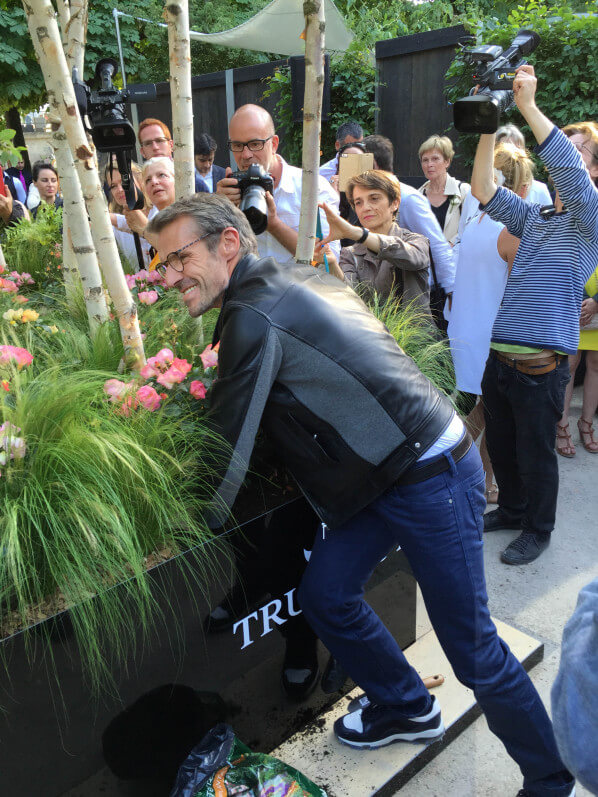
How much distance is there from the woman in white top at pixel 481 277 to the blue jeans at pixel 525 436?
258 mm

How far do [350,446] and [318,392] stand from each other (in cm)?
18

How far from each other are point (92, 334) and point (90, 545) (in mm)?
1387

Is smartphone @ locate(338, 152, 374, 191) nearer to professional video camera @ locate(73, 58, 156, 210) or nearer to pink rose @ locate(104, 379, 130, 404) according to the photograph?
professional video camera @ locate(73, 58, 156, 210)

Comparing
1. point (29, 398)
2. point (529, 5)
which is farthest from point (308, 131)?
point (529, 5)

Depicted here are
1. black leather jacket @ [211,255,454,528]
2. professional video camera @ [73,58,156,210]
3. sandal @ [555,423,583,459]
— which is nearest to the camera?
black leather jacket @ [211,255,454,528]

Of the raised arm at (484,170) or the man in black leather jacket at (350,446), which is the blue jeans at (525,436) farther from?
the man in black leather jacket at (350,446)

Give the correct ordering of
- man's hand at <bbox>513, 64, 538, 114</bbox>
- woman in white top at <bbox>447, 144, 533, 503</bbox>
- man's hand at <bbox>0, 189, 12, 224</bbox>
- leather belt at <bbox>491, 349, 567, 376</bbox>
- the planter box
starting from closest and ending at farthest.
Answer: the planter box
man's hand at <bbox>513, 64, 538, 114</bbox>
leather belt at <bbox>491, 349, 567, 376</bbox>
woman in white top at <bbox>447, 144, 533, 503</bbox>
man's hand at <bbox>0, 189, 12, 224</bbox>

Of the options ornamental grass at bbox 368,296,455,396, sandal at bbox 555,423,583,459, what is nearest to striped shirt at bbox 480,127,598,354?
ornamental grass at bbox 368,296,455,396

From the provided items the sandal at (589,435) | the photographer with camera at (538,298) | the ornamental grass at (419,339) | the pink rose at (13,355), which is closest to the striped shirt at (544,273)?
the photographer with camera at (538,298)

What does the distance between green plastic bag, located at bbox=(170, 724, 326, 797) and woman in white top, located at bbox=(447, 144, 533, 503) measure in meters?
2.30

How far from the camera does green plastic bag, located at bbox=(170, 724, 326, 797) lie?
6.58 ft

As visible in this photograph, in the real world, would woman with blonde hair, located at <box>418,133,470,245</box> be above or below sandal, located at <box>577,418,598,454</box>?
above

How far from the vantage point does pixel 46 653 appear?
176 cm

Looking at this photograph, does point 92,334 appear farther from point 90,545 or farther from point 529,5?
point 529,5
